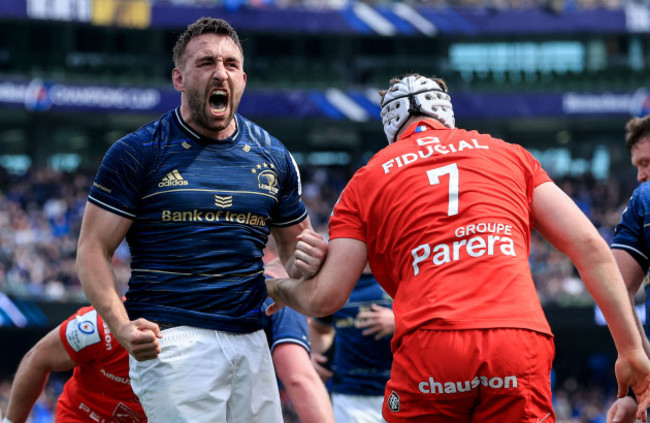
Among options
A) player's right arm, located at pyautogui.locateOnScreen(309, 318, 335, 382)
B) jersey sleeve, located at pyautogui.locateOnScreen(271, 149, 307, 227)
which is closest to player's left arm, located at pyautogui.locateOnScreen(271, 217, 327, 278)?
jersey sleeve, located at pyautogui.locateOnScreen(271, 149, 307, 227)

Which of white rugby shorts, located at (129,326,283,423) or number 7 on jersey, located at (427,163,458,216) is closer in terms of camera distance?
number 7 on jersey, located at (427,163,458,216)

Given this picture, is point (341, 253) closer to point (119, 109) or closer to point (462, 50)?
point (119, 109)

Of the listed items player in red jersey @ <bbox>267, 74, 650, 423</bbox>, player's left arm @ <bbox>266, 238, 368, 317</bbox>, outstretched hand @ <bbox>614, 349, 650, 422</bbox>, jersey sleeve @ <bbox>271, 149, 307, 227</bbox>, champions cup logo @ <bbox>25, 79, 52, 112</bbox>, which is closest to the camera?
player in red jersey @ <bbox>267, 74, 650, 423</bbox>

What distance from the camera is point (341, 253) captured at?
3857 mm

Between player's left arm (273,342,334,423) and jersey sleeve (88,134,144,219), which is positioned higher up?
jersey sleeve (88,134,144,219)

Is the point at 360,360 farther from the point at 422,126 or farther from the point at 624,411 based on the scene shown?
the point at 422,126

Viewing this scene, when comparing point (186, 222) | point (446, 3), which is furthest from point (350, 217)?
point (446, 3)

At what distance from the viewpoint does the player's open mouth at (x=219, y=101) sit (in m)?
4.25

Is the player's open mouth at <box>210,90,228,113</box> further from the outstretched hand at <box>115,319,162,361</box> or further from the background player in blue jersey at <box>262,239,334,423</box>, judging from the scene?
the background player in blue jersey at <box>262,239,334,423</box>

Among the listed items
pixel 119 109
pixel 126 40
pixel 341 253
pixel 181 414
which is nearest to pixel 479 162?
pixel 341 253

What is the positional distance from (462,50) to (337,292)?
29.0 metres

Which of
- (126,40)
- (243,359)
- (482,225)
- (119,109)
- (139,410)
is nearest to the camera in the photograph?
(482,225)

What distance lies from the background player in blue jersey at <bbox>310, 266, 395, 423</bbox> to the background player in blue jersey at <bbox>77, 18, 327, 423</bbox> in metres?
2.19

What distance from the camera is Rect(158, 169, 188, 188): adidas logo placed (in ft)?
13.5
